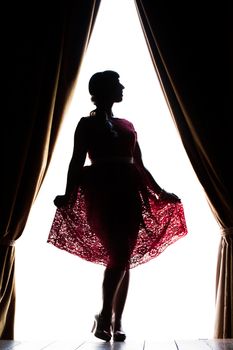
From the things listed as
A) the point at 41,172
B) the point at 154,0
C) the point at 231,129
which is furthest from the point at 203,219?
the point at 154,0

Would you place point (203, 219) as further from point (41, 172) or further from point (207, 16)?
point (207, 16)

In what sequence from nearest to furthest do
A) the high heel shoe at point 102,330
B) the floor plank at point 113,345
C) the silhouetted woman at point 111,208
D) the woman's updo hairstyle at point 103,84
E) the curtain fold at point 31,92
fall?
the floor plank at point 113,345 < the high heel shoe at point 102,330 < the silhouetted woman at point 111,208 < the woman's updo hairstyle at point 103,84 < the curtain fold at point 31,92

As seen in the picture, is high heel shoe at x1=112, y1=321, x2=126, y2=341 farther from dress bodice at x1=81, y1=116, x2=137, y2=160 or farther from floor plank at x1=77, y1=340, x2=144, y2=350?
dress bodice at x1=81, y1=116, x2=137, y2=160

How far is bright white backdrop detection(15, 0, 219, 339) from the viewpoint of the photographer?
2.42 metres

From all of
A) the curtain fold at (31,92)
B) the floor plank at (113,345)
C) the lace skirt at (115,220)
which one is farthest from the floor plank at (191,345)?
the curtain fold at (31,92)

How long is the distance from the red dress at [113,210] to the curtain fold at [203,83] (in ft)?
1.12

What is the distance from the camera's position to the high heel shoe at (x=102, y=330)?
1847 millimetres

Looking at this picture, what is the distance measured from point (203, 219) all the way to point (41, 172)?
0.92m

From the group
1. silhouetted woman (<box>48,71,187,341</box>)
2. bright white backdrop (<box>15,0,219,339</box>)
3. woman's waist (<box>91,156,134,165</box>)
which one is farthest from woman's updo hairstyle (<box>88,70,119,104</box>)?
bright white backdrop (<box>15,0,219,339</box>)

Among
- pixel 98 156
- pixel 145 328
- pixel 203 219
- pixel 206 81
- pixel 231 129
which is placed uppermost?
pixel 206 81

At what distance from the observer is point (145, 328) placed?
241 cm

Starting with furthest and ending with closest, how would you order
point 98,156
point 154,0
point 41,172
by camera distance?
point 154,0 < point 41,172 < point 98,156

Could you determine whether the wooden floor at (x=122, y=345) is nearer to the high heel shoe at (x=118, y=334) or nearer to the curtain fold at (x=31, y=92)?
the high heel shoe at (x=118, y=334)

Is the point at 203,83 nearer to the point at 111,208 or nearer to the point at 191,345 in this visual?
the point at 111,208
